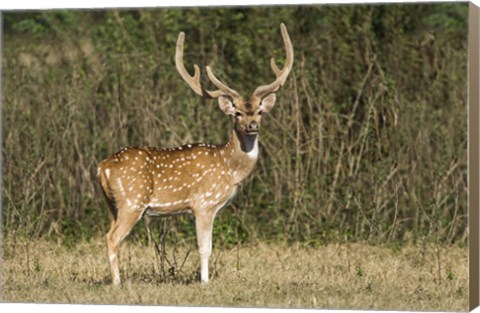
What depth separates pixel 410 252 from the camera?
12.2 meters

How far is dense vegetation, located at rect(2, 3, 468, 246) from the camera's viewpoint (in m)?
13.0

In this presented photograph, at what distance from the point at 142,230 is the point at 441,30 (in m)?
3.50

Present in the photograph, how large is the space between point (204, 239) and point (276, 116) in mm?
3086

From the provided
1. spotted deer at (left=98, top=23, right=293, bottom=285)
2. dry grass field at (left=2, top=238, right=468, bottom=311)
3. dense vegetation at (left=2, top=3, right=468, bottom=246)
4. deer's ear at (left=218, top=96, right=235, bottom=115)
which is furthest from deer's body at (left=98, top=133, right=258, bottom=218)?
dense vegetation at (left=2, top=3, right=468, bottom=246)

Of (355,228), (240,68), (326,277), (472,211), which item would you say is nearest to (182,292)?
(326,277)

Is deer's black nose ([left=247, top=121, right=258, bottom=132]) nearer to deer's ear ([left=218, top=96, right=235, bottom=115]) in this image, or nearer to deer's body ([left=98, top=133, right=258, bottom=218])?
deer's ear ([left=218, top=96, right=235, bottom=115])

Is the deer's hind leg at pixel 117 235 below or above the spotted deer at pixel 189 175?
below

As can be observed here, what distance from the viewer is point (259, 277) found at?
10859 mm

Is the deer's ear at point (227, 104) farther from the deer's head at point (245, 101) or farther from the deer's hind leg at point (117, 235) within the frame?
the deer's hind leg at point (117, 235)

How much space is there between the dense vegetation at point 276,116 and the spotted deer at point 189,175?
1.95 m

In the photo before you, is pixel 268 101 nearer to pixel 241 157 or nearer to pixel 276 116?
pixel 241 157

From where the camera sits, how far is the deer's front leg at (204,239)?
10.5 meters

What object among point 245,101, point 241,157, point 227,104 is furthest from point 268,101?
point 241,157

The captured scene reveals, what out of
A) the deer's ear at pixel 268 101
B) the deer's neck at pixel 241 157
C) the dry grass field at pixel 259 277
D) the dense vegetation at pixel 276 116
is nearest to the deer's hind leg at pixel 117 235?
the dry grass field at pixel 259 277
